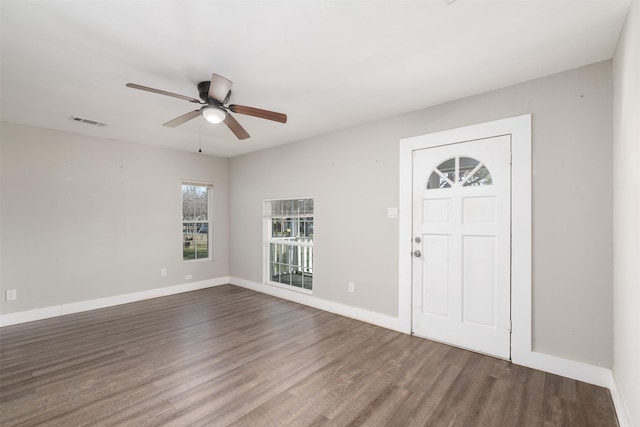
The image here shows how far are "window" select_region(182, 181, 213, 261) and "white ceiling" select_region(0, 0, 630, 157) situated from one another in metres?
2.33

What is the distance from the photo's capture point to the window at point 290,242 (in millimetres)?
4547

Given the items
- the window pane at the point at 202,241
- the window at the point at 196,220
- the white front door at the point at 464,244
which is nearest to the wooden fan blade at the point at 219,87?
the white front door at the point at 464,244

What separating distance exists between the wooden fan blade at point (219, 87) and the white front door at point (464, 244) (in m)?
2.13

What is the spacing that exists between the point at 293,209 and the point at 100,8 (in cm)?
339

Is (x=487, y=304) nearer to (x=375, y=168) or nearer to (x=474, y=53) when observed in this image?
(x=375, y=168)

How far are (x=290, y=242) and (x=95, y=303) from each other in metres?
3.00

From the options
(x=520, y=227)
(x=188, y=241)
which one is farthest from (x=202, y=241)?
(x=520, y=227)

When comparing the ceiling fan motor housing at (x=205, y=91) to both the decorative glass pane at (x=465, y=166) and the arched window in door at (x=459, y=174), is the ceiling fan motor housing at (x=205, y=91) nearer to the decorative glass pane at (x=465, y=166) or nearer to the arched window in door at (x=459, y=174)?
the arched window in door at (x=459, y=174)

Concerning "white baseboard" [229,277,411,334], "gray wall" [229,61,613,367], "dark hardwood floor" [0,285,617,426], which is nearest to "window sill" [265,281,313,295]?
"white baseboard" [229,277,411,334]

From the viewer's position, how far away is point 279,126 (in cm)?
383

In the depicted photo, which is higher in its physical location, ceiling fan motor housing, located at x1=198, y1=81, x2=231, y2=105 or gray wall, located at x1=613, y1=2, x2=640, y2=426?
ceiling fan motor housing, located at x1=198, y1=81, x2=231, y2=105

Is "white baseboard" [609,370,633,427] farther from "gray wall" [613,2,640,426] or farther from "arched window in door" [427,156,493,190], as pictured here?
"arched window in door" [427,156,493,190]

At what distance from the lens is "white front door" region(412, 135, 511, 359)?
Result: 2.70 m

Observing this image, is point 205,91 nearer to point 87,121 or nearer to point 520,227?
point 87,121
